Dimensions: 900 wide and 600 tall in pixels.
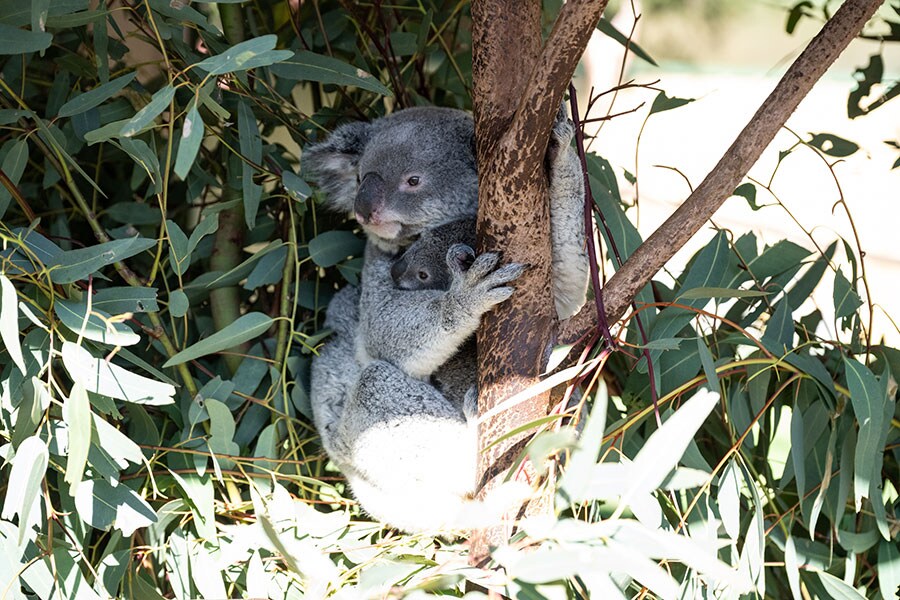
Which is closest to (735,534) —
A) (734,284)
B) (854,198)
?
(734,284)

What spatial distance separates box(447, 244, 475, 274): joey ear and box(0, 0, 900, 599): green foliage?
347mm

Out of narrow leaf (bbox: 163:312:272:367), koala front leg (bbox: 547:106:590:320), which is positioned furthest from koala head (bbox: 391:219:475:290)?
narrow leaf (bbox: 163:312:272:367)

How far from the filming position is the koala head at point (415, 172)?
1949 mm

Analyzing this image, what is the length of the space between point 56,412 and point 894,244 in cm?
590

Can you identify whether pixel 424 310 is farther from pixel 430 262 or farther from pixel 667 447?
pixel 667 447

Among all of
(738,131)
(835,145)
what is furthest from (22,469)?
(738,131)

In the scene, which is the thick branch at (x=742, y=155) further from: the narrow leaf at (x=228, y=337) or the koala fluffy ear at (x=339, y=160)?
the koala fluffy ear at (x=339, y=160)

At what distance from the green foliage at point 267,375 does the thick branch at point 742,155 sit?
129mm

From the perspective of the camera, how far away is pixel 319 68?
171 cm

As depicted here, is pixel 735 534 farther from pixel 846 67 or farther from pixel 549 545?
pixel 846 67

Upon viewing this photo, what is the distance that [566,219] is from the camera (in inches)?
67.2

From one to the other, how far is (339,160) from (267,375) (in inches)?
21.5

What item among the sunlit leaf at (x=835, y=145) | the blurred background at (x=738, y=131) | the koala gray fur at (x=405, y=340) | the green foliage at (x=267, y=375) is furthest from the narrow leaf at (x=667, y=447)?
the blurred background at (x=738, y=131)

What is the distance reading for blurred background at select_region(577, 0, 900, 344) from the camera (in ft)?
16.4
